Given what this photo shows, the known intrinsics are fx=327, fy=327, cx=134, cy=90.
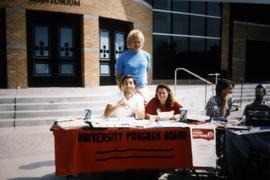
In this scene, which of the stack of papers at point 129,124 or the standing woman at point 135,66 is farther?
the standing woman at point 135,66

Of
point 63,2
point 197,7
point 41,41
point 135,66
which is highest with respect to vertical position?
point 197,7

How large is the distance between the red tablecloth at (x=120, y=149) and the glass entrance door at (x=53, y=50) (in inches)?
416

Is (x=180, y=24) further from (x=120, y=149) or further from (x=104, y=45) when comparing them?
(x=120, y=149)

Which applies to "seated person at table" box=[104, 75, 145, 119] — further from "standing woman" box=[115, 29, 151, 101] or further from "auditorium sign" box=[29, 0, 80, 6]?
"auditorium sign" box=[29, 0, 80, 6]

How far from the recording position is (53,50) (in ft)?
47.0

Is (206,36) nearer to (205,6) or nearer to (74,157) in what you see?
(205,6)

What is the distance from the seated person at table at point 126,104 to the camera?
16.5 feet

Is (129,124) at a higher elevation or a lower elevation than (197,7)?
lower

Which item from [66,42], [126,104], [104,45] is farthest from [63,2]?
[126,104]

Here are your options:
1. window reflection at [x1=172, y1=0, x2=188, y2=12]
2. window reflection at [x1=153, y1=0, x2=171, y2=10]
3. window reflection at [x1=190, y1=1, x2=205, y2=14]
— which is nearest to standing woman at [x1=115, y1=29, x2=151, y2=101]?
window reflection at [x1=153, y1=0, x2=171, y2=10]

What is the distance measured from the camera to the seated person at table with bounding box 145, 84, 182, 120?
508 centimetres

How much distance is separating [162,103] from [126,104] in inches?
22.8

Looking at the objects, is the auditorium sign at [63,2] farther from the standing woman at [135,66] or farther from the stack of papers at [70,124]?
the stack of papers at [70,124]

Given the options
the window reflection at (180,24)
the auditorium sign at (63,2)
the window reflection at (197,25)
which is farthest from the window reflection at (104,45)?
the window reflection at (197,25)
